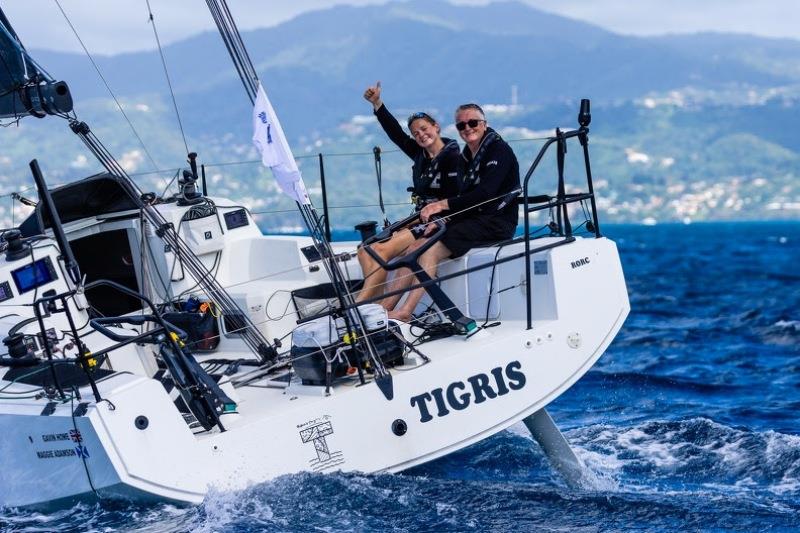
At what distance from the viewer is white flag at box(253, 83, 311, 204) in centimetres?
639

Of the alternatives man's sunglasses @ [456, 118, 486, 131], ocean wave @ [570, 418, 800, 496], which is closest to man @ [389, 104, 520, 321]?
man's sunglasses @ [456, 118, 486, 131]

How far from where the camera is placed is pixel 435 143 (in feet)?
26.2

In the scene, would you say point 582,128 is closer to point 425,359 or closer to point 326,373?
point 425,359

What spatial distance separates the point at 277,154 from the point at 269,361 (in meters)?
1.65

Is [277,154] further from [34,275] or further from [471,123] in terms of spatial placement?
[34,275]

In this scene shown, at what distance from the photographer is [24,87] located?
321 inches

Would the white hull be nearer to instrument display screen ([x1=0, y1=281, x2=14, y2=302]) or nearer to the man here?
the man

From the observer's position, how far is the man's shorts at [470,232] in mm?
7570

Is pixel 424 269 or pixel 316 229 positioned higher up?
pixel 316 229

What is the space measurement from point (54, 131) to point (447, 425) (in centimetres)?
10902

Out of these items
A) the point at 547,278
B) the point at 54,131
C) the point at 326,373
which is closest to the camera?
the point at 326,373

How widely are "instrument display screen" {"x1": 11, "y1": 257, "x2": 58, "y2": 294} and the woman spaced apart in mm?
2355

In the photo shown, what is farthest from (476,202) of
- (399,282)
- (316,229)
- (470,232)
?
(316,229)

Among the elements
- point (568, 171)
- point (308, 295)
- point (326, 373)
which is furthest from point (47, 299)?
point (568, 171)
